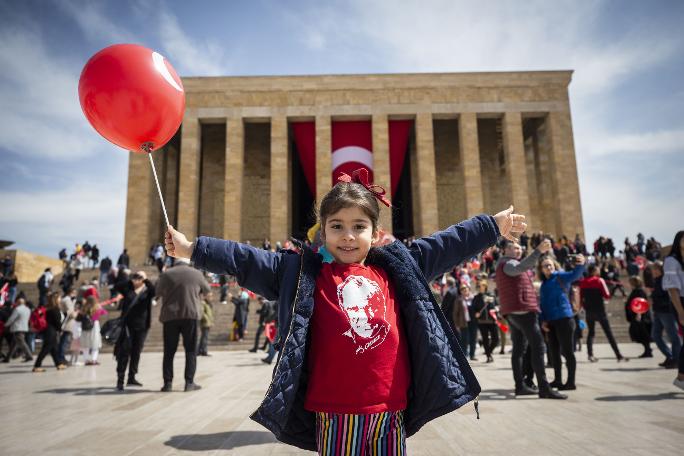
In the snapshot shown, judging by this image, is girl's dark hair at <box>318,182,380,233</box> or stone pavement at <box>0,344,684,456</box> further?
stone pavement at <box>0,344,684,456</box>

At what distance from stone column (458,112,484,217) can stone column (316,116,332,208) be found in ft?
24.3

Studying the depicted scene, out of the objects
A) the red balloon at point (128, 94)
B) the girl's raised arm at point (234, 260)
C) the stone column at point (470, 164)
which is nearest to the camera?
the girl's raised arm at point (234, 260)

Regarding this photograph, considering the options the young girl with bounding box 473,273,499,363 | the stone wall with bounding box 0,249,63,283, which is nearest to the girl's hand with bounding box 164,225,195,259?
the young girl with bounding box 473,273,499,363

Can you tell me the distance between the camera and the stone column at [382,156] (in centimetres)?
2434

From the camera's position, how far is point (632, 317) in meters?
8.35

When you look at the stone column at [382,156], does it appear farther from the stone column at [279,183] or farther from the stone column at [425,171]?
the stone column at [279,183]

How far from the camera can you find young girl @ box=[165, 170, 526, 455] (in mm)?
1562

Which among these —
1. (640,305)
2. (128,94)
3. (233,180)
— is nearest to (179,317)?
(128,94)

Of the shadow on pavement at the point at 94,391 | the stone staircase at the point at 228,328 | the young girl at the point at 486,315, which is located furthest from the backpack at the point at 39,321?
the young girl at the point at 486,315

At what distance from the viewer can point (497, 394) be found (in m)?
5.08

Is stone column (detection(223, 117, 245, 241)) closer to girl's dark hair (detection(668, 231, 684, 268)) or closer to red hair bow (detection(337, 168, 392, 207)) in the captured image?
girl's dark hair (detection(668, 231, 684, 268))

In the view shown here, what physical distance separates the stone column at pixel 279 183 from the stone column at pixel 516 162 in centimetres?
1231

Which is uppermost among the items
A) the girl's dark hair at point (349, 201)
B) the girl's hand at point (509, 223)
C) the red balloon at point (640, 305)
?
the girl's dark hair at point (349, 201)

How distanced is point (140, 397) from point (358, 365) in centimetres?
470
